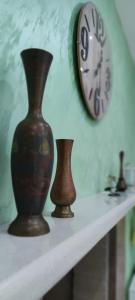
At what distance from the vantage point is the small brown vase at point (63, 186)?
0.73 metres

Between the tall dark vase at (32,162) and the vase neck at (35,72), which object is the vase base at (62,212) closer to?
the tall dark vase at (32,162)

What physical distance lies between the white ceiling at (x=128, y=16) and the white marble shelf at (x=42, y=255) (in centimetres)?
159

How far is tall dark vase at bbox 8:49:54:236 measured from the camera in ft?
1.78

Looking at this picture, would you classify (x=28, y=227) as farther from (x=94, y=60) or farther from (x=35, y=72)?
(x=94, y=60)

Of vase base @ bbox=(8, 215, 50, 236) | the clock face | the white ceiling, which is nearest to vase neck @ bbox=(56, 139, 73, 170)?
vase base @ bbox=(8, 215, 50, 236)

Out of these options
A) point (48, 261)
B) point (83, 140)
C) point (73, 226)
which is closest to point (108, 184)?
point (83, 140)

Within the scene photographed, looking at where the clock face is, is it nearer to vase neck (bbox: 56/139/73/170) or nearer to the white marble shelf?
vase neck (bbox: 56/139/73/170)

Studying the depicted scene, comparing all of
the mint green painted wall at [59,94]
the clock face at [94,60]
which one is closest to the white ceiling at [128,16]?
the mint green painted wall at [59,94]

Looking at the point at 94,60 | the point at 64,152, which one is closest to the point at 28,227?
the point at 64,152

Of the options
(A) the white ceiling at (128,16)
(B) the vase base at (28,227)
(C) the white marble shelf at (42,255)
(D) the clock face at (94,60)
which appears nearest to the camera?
(C) the white marble shelf at (42,255)

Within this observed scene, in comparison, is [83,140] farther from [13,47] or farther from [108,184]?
[13,47]

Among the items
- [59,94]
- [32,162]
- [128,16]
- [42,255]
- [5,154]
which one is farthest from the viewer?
[128,16]

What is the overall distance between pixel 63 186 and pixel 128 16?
1.68 m

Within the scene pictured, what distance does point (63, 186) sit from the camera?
729 millimetres
